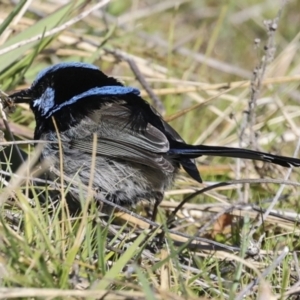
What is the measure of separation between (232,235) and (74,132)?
2.71 feet

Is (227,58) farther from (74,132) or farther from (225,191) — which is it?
(74,132)

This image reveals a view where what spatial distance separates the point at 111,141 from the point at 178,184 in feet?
2.25

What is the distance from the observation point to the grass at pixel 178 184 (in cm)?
212

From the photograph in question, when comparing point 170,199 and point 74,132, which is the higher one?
point 74,132

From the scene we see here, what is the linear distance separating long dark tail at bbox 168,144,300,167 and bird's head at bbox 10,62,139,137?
423mm

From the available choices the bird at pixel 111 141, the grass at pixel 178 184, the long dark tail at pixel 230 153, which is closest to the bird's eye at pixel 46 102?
the bird at pixel 111 141

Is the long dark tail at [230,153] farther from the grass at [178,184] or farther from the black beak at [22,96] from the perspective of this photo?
the black beak at [22,96]

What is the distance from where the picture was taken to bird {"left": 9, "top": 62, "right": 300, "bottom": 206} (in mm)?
3082

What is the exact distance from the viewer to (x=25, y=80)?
3943mm

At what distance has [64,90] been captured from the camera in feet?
11.1

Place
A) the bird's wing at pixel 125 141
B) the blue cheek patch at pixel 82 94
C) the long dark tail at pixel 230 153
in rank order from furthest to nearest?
1. the blue cheek patch at pixel 82 94
2. the bird's wing at pixel 125 141
3. the long dark tail at pixel 230 153

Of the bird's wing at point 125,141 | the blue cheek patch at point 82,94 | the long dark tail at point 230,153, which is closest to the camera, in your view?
the long dark tail at point 230,153

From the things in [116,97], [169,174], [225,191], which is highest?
[116,97]

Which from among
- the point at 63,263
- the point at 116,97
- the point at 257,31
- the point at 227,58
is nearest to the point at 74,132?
the point at 116,97
